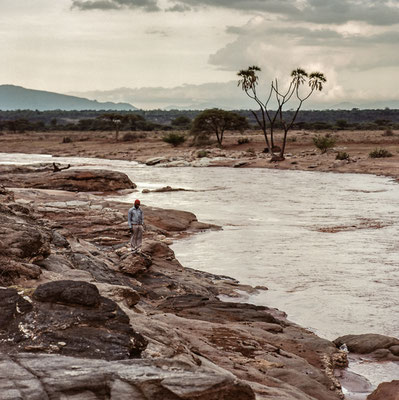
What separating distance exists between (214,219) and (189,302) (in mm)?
13847

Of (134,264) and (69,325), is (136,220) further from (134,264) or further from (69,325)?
(69,325)

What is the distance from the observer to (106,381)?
6.01m

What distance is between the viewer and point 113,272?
14180 millimetres

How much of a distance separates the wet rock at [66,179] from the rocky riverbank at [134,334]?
1953 centimetres

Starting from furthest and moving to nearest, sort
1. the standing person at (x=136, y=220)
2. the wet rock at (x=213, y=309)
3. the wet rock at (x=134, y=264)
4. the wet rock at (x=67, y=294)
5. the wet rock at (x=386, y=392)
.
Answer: the standing person at (x=136, y=220)
the wet rock at (x=134, y=264)
the wet rock at (x=213, y=309)
the wet rock at (x=386, y=392)
the wet rock at (x=67, y=294)

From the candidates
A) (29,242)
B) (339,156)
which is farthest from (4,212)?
A: (339,156)

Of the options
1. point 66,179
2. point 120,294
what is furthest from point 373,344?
point 66,179

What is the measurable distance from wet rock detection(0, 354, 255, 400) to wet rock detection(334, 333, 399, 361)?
5.32 metres

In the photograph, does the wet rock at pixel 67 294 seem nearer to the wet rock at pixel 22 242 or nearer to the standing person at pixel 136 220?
the wet rock at pixel 22 242

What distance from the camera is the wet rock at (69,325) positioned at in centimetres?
679

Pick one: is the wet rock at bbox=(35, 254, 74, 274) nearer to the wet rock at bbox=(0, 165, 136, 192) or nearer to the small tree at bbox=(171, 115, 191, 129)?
the wet rock at bbox=(0, 165, 136, 192)

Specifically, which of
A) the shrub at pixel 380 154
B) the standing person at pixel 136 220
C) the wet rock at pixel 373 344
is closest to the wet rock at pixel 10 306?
the wet rock at pixel 373 344

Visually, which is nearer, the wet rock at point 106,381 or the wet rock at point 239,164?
the wet rock at point 106,381

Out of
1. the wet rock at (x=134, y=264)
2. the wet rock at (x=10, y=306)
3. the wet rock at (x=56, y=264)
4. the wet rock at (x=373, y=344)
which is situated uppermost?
the wet rock at (x=10, y=306)
